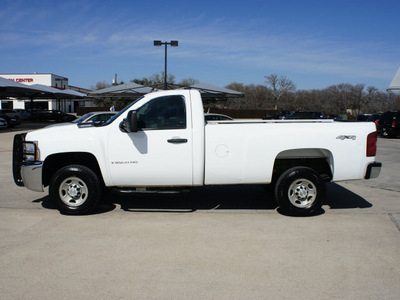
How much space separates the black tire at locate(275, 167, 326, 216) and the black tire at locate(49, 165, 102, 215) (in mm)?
2900

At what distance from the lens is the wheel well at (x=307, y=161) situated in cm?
583

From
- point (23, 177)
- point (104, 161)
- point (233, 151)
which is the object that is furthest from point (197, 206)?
point (23, 177)

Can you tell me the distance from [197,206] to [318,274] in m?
2.91

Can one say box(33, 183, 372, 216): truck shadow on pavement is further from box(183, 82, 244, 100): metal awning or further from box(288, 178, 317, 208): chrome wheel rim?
box(183, 82, 244, 100): metal awning

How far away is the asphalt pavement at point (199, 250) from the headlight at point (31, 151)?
0.95 meters

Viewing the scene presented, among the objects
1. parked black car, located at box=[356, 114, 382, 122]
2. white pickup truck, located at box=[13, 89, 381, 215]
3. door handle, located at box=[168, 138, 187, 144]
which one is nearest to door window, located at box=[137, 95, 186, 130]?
white pickup truck, located at box=[13, 89, 381, 215]

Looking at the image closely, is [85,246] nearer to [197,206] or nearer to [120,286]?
[120,286]

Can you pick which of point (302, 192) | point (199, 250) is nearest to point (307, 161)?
point (302, 192)

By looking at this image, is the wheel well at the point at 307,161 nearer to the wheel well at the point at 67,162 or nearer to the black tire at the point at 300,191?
the black tire at the point at 300,191

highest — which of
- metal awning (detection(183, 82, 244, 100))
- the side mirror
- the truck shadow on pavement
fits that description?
metal awning (detection(183, 82, 244, 100))

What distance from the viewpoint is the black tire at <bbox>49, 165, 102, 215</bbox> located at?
5.60 meters

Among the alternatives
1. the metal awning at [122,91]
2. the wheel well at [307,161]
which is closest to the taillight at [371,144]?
the wheel well at [307,161]

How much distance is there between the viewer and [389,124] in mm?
22594

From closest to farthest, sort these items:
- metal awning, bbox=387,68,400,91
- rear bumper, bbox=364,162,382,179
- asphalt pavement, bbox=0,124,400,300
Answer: asphalt pavement, bbox=0,124,400,300, rear bumper, bbox=364,162,382,179, metal awning, bbox=387,68,400,91
